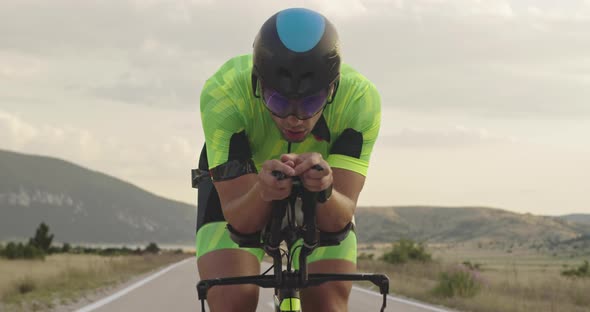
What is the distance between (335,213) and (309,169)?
568 mm

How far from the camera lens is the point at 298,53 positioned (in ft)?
11.4

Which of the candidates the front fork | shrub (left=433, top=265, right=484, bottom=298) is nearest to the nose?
the front fork

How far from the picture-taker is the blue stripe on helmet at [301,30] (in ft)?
11.5

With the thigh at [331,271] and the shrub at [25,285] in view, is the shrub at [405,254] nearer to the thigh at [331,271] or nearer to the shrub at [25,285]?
the shrub at [25,285]

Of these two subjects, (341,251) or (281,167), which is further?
(341,251)

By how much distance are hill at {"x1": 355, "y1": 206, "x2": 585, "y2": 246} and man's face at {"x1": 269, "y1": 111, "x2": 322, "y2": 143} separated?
118m

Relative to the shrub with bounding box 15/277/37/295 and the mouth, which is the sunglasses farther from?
the shrub with bounding box 15/277/37/295

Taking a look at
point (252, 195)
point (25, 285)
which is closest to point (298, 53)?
point (252, 195)

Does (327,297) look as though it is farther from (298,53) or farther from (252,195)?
(298,53)

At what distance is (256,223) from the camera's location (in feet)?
12.5

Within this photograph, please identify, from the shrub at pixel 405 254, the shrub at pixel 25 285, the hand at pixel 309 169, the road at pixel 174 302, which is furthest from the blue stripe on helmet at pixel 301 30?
the shrub at pixel 405 254

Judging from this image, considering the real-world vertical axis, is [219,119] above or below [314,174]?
above

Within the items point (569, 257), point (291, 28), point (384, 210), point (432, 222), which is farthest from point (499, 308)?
point (384, 210)

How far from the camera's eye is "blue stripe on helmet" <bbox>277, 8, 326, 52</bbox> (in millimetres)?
3490
